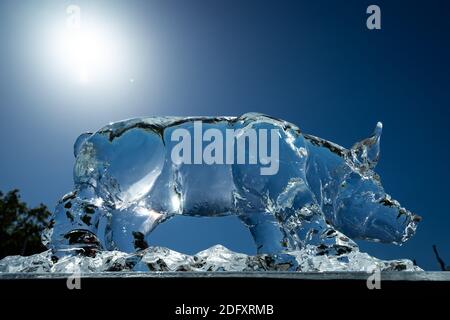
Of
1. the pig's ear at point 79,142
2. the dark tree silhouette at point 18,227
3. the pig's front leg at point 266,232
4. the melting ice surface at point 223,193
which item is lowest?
the dark tree silhouette at point 18,227

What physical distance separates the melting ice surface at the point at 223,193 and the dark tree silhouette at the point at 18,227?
1762cm

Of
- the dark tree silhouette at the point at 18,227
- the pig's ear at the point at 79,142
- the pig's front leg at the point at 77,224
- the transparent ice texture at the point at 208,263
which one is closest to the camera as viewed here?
the transparent ice texture at the point at 208,263

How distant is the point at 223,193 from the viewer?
454 centimetres

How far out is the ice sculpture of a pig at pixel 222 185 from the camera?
4.37 meters

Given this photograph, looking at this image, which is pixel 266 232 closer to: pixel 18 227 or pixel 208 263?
pixel 208 263

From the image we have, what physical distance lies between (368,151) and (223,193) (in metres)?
1.35

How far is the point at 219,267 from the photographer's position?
3064mm

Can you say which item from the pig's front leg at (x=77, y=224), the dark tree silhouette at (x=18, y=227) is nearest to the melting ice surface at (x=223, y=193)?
the pig's front leg at (x=77, y=224)

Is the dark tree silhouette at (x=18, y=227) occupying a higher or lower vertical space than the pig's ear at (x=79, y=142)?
lower

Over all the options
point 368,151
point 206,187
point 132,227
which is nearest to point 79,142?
point 132,227

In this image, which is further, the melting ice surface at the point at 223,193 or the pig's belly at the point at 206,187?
the pig's belly at the point at 206,187

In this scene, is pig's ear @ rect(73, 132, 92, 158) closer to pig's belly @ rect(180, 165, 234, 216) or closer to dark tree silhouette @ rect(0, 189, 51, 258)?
pig's belly @ rect(180, 165, 234, 216)

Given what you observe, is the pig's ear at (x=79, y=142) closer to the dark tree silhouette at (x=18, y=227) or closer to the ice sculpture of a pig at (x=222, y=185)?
the ice sculpture of a pig at (x=222, y=185)

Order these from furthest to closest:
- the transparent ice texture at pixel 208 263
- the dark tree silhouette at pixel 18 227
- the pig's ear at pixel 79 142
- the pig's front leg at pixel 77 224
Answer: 1. the dark tree silhouette at pixel 18 227
2. the pig's ear at pixel 79 142
3. the pig's front leg at pixel 77 224
4. the transparent ice texture at pixel 208 263
